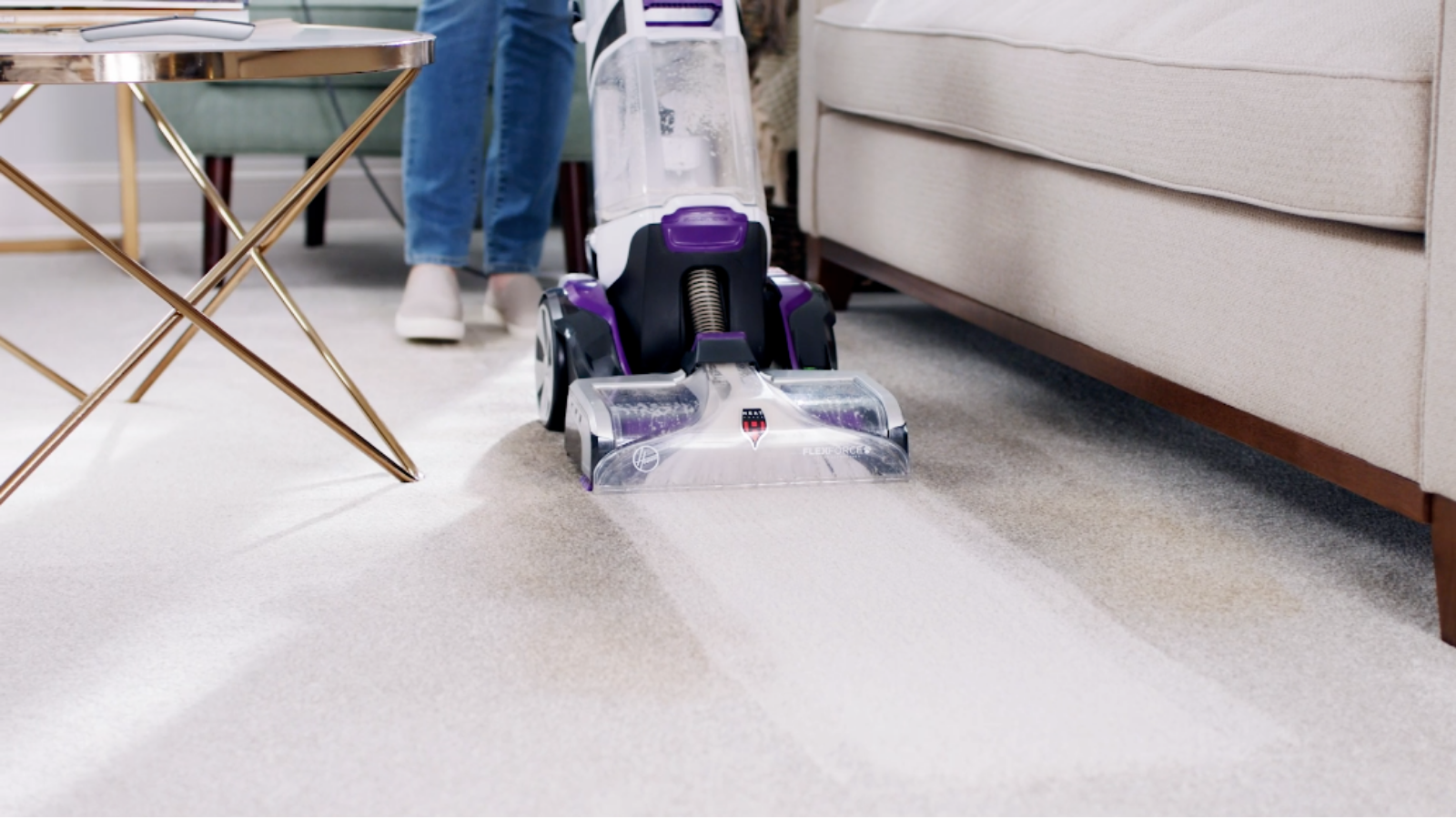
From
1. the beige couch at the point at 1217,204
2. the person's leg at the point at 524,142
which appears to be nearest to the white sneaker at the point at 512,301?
the person's leg at the point at 524,142

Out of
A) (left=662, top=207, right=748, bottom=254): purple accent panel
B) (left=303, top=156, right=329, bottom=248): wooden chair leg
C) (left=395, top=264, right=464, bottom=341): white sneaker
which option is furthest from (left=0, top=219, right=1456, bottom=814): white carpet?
(left=303, top=156, right=329, bottom=248): wooden chair leg

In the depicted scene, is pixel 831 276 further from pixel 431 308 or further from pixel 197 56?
pixel 197 56

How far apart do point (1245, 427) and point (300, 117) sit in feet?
6.12

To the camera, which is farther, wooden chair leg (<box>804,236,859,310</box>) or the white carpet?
wooden chair leg (<box>804,236,859,310</box>)

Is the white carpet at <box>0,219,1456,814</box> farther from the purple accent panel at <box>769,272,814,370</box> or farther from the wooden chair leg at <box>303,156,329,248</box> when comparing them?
the wooden chair leg at <box>303,156,329,248</box>

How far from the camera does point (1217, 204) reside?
1.29 m

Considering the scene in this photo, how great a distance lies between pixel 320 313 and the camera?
7.82 feet

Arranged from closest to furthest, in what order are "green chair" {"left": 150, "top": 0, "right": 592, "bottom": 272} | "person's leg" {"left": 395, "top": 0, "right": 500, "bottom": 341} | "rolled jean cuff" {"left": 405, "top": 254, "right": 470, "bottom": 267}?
1. "person's leg" {"left": 395, "top": 0, "right": 500, "bottom": 341}
2. "rolled jean cuff" {"left": 405, "top": 254, "right": 470, "bottom": 267}
3. "green chair" {"left": 150, "top": 0, "right": 592, "bottom": 272}

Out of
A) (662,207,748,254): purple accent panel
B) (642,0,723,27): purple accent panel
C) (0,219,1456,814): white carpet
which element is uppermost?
(642,0,723,27): purple accent panel

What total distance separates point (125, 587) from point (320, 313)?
49.8 inches

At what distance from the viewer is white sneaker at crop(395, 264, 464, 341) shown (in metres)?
2.10

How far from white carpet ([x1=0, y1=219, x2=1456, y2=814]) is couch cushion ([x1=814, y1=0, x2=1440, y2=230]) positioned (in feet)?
1.05

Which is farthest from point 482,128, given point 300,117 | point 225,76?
point 225,76

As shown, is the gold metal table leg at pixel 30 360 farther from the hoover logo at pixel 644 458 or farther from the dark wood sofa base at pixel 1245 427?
the dark wood sofa base at pixel 1245 427
